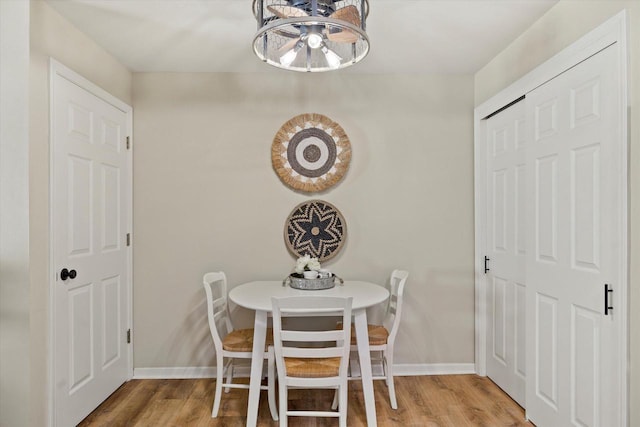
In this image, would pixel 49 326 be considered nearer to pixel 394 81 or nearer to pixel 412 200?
pixel 412 200

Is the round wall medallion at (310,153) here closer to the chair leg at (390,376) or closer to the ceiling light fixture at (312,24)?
the ceiling light fixture at (312,24)

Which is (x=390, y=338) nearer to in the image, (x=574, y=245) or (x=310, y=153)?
(x=574, y=245)

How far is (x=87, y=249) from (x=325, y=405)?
187 cm

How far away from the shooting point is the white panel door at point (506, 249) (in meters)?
2.77

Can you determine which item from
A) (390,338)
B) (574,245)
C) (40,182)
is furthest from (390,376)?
(40,182)

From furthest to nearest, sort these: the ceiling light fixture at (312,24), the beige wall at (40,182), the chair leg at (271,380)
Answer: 1. the chair leg at (271,380)
2. the beige wall at (40,182)
3. the ceiling light fixture at (312,24)

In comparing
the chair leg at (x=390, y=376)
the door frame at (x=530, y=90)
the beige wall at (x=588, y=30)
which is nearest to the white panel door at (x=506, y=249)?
the door frame at (x=530, y=90)

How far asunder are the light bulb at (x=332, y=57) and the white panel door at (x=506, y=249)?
1.41m

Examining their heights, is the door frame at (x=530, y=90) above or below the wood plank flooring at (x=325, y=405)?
above

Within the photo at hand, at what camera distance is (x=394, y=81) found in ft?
11.1

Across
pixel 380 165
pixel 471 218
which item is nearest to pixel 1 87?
pixel 380 165

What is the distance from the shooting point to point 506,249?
298cm

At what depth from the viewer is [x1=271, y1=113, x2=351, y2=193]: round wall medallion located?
3324mm

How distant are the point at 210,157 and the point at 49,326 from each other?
1.63 m
